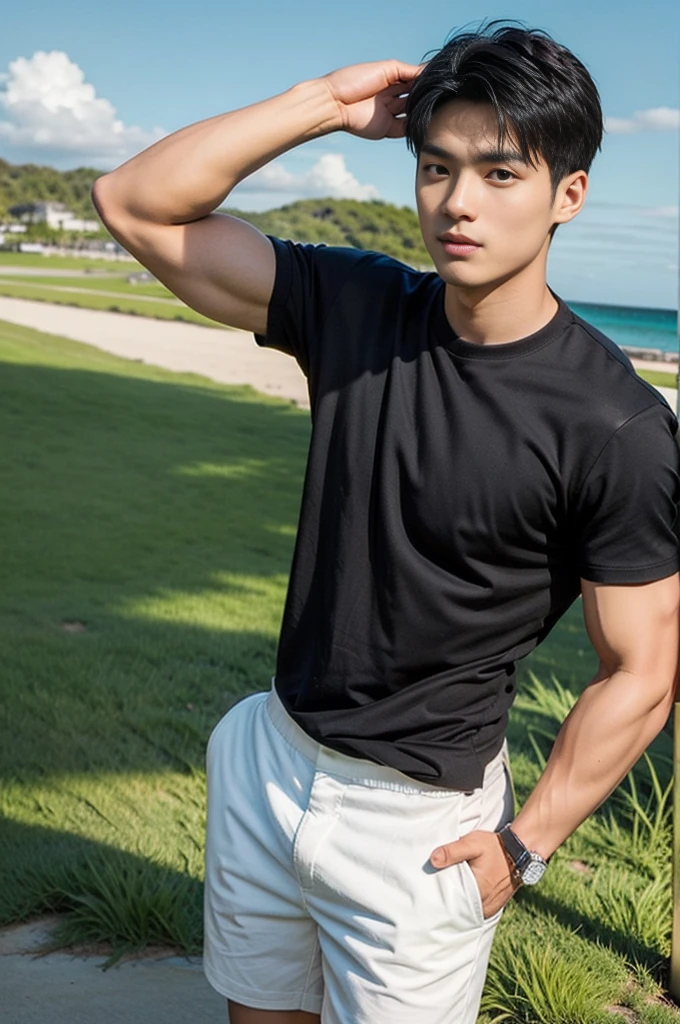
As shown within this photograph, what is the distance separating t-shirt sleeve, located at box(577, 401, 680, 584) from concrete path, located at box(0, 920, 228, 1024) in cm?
144

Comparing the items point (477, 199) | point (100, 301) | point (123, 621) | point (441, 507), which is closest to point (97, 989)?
point (441, 507)

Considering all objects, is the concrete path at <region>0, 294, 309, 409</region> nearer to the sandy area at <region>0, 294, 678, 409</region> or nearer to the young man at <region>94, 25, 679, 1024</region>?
the sandy area at <region>0, 294, 678, 409</region>

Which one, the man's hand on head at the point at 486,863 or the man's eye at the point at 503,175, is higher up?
the man's eye at the point at 503,175

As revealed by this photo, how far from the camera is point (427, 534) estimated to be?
150 centimetres

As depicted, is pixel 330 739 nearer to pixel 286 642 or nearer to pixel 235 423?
pixel 286 642

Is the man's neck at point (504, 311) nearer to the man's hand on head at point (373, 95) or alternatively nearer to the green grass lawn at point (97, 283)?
the man's hand on head at point (373, 95)

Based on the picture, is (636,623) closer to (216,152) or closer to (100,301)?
(216,152)

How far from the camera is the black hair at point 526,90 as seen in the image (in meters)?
1.42

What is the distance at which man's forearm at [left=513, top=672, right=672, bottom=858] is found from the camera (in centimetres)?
150

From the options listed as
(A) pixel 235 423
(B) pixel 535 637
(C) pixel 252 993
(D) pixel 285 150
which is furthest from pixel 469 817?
(A) pixel 235 423

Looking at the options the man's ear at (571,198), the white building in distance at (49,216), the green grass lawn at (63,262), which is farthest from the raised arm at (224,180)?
the white building in distance at (49,216)

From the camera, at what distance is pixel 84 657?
4.21 meters

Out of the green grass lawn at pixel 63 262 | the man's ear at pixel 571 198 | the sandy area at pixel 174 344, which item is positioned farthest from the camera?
the green grass lawn at pixel 63 262

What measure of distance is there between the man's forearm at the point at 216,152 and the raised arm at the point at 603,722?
0.70 metres
